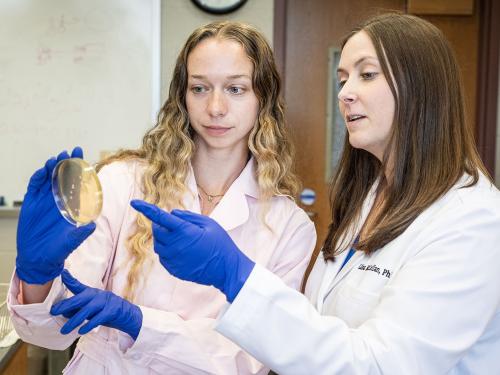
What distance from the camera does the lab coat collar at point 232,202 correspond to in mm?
1380

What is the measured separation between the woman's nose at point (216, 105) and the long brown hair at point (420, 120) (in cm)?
39

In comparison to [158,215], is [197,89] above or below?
above

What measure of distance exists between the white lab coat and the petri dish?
0.99 feet

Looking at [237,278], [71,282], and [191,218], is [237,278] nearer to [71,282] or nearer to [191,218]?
[191,218]

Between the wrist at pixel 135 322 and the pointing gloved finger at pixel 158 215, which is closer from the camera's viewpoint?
the pointing gloved finger at pixel 158 215

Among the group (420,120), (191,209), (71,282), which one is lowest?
(71,282)

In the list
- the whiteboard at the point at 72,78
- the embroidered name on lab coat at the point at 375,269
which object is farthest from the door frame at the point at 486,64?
the embroidered name on lab coat at the point at 375,269

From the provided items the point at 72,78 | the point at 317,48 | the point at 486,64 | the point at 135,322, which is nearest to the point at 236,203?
the point at 135,322

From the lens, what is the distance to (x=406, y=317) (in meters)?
0.91

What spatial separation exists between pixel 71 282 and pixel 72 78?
5.52ft

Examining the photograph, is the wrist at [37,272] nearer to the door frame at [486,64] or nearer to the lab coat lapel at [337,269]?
the lab coat lapel at [337,269]

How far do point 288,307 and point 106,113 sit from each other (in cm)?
193

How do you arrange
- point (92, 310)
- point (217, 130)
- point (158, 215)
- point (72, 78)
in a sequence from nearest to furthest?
point (158, 215), point (92, 310), point (217, 130), point (72, 78)

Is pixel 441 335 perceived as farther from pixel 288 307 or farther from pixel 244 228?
pixel 244 228
